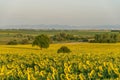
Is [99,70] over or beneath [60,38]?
over

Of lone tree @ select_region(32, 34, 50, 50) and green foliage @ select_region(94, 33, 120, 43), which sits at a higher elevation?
lone tree @ select_region(32, 34, 50, 50)

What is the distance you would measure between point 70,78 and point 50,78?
691 mm

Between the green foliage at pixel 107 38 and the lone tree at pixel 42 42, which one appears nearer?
the lone tree at pixel 42 42

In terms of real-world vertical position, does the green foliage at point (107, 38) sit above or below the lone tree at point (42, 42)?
below

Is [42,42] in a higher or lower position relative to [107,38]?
higher

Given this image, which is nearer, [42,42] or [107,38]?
[42,42]

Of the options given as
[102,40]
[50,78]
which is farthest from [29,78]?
[102,40]

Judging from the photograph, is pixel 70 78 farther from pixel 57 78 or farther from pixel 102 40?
pixel 102 40

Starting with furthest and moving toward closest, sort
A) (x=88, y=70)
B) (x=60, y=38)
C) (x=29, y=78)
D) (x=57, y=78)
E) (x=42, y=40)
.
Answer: (x=60, y=38) → (x=42, y=40) → (x=88, y=70) → (x=57, y=78) → (x=29, y=78)

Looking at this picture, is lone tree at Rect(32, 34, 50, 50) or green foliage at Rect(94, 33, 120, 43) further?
green foliage at Rect(94, 33, 120, 43)

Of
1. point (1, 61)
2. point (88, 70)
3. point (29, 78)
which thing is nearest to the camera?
point (29, 78)

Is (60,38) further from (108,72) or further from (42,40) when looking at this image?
(108,72)

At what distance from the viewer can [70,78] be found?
33.4 feet

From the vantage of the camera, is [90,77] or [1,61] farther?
[1,61]
